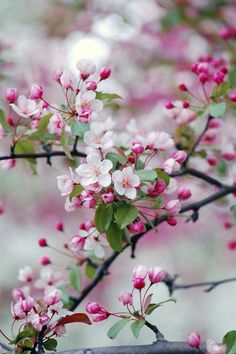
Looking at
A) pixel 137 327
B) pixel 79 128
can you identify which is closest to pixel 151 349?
pixel 137 327

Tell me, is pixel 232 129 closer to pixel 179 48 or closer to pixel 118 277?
pixel 179 48

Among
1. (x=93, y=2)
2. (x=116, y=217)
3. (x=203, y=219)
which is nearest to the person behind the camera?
(x=116, y=217)

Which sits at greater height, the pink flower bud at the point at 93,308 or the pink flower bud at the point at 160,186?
the pink flower bud at the point at 160,186

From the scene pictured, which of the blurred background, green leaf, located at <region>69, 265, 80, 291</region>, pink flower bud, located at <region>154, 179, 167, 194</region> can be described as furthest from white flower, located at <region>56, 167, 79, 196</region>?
the blurred background

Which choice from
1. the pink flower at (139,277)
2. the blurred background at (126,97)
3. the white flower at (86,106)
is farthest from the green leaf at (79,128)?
the blurred background at (126,97)

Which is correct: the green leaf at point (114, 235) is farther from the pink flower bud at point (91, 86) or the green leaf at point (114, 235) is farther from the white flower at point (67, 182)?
the pink flower bud at point (91, 86)

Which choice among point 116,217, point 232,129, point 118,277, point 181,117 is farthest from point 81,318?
point 118,277

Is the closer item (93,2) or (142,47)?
(93,2)
